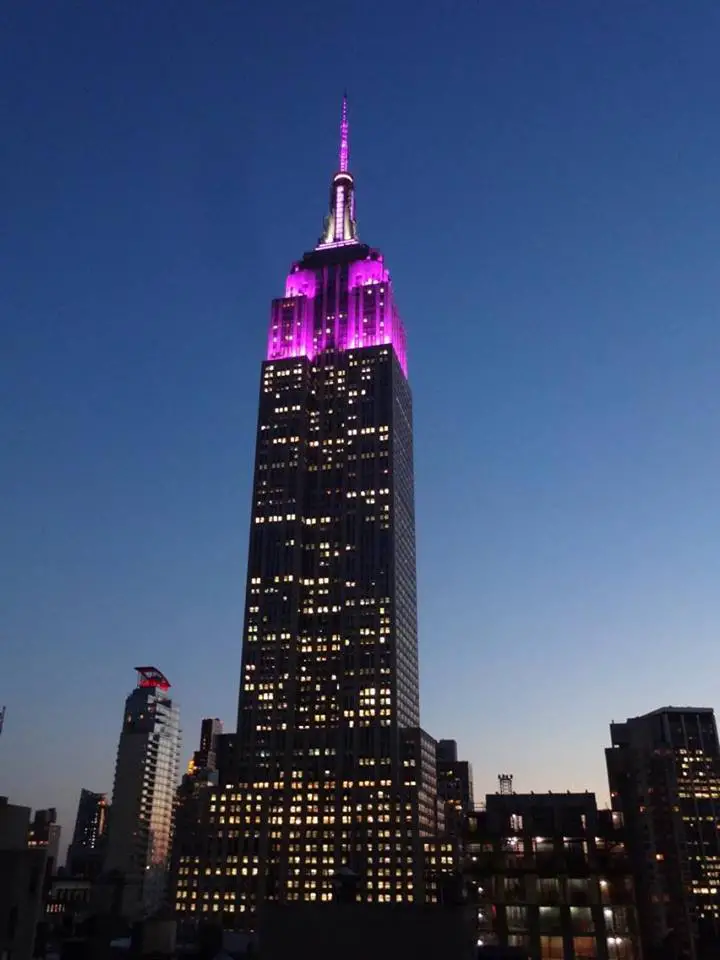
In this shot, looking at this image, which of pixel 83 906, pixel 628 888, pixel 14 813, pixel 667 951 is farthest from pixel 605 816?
pixel 83 906

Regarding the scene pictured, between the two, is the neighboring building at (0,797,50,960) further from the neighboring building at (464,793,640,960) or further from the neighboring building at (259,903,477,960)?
the neighboring building at (464,793,640,960)

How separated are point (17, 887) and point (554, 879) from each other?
82.2 metres

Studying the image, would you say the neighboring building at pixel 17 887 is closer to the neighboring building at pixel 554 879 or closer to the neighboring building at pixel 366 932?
the neighboring building at pixel 366 932

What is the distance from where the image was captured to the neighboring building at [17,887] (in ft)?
139

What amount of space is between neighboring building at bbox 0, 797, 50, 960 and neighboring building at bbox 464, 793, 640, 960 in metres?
71.8

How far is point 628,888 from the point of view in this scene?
105 metres

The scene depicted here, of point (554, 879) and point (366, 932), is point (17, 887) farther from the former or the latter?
point (554, 879)

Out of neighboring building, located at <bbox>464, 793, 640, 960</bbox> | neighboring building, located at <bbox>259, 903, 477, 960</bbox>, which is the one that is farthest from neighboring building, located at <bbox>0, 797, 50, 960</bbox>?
neighboring building, located at <bbox>464, 793, 640, 960</bbox>

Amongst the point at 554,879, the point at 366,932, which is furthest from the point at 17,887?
the point at 554,879

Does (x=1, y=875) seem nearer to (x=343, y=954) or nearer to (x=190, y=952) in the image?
(x=343, y=954)

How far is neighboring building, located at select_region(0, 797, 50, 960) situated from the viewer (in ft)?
139

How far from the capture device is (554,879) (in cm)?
10581

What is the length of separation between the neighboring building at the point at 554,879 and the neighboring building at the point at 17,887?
71848mm

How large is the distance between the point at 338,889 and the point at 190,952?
23376 mm
